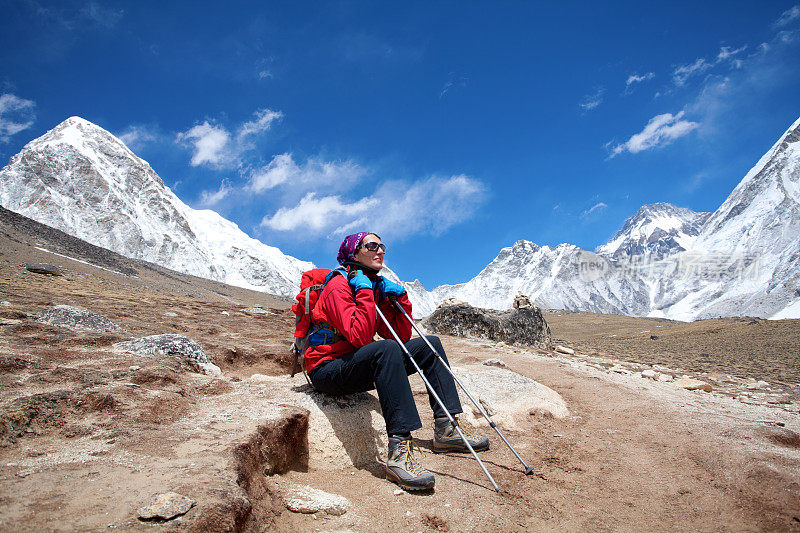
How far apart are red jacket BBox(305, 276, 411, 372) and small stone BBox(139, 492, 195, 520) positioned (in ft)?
6.02

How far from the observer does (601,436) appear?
4.59 metres

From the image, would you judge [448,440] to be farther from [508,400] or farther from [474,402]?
[508,400]

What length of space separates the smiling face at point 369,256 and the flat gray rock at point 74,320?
4.39 m

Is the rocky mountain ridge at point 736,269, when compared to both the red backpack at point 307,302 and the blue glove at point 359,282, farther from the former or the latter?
the red backpack at point 307,302

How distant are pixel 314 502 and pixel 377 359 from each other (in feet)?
4.00

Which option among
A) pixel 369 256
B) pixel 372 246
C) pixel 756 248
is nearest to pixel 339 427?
pixel 369 256

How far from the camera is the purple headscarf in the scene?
4.34m

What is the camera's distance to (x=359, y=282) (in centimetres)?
388

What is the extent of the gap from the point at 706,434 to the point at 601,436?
996 mm

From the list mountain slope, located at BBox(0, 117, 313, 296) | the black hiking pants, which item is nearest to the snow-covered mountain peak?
the black hiking pants

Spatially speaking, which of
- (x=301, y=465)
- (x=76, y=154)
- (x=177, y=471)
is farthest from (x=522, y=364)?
(x=76, y=154)

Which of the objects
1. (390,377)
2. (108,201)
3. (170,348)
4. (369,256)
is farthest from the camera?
(108,201)

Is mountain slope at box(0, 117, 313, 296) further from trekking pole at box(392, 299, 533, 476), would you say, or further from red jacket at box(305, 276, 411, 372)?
trekking pole at box(392, 299, 533, 476)

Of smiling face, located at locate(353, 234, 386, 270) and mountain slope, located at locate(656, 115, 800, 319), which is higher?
mountain slope, located at locate(656, 115, 800, 319)
